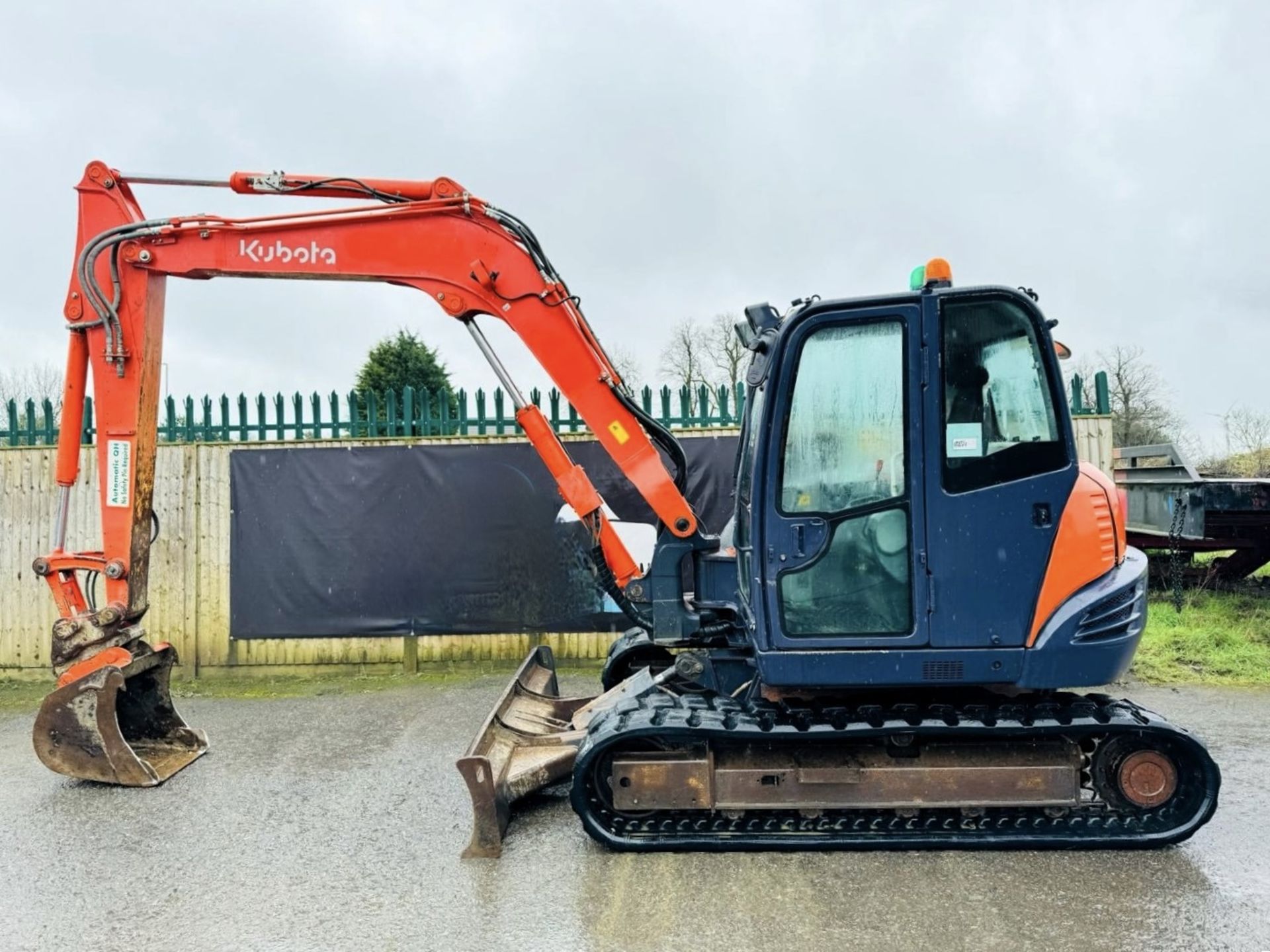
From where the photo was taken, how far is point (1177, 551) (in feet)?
26.1

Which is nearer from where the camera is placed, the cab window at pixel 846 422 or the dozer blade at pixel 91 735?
the cab window at pixel 846 422

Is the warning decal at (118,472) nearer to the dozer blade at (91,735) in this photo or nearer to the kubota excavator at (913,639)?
the dozer blade at (91,735)

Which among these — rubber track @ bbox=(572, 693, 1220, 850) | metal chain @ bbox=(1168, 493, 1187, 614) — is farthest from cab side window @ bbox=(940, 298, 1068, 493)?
metal chain @ bbox=(1168, 493, 1187, 614)

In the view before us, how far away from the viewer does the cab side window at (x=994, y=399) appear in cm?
363

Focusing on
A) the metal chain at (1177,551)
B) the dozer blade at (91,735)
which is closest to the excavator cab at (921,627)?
the dozer blade at (91,735)

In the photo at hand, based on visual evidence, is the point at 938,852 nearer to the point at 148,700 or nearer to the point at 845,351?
the point at 845,351

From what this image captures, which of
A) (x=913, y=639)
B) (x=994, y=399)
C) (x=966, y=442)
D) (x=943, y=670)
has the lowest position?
(x=943, y=670)

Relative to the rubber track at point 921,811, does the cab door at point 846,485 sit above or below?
above

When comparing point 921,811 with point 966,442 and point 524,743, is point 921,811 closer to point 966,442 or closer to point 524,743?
point 966,442

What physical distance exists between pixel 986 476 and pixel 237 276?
4.17m

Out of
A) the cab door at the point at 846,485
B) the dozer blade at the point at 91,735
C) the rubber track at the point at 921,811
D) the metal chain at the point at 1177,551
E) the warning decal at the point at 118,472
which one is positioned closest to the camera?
the rubber track at the point at 921,811

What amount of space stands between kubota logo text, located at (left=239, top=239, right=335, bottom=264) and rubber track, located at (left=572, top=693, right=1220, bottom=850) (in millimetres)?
3010

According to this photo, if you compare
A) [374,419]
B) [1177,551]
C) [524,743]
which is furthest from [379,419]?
[1177,551]

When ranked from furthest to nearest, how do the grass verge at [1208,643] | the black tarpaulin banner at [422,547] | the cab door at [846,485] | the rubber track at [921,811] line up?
the black tarpaulin banner at [422,547]
the grass verge at [1208,643]
the cab door at [846,485]
the rubber track at [921,811]
